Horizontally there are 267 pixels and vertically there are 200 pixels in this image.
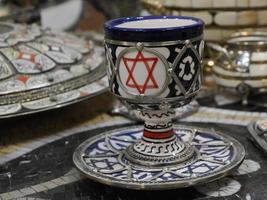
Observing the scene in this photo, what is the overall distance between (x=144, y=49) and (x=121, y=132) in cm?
21

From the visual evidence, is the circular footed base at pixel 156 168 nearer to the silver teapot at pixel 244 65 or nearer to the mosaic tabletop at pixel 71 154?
the mosaic tabletop at pixel 71 154

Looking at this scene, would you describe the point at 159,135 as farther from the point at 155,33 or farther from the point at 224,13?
the point at 224,13

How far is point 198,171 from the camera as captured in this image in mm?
629

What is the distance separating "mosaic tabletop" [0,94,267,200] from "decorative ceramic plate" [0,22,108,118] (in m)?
0.04

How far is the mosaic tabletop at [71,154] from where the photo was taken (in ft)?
2.07

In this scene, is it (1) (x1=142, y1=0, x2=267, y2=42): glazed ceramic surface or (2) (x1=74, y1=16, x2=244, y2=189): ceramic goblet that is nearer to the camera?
(2) (x1=74, y1=16, x2=244, y2=189): ceramic goblet

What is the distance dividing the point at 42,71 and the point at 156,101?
0.30 metres

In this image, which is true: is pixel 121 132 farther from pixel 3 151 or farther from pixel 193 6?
pixel 193 6

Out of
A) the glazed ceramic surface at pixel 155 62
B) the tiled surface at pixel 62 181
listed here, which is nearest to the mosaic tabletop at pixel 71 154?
the tiled surface at pixel 62 181

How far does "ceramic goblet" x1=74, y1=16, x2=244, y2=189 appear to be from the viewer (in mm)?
598

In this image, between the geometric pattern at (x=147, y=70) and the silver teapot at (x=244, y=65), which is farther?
the silver teapot at (x=244, y=65)

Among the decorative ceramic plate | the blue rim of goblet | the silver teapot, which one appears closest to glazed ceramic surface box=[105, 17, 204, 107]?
the blue rim of goblet

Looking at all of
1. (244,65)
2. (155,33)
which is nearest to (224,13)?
(244,65)

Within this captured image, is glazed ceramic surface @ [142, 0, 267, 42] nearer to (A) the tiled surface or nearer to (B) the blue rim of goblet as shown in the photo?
(A) the tiled surface
